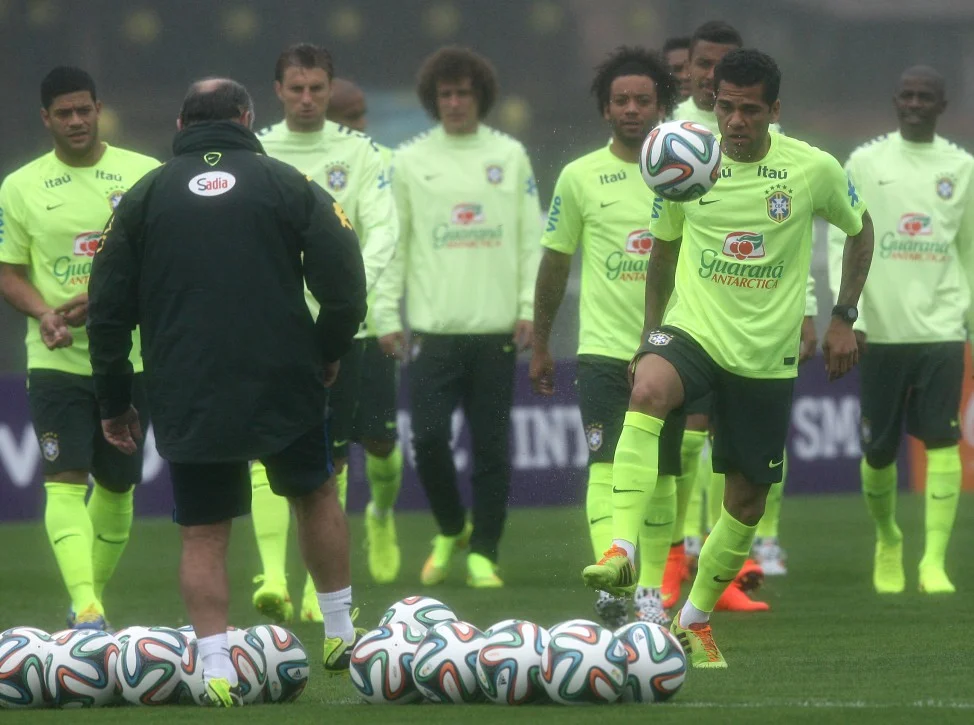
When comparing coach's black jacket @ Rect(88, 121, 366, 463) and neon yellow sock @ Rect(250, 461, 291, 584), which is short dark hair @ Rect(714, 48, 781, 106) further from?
neon yellow sock @ Rect(250, 461, 291, 584)

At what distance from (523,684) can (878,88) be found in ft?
46.2

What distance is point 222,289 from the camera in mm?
7188

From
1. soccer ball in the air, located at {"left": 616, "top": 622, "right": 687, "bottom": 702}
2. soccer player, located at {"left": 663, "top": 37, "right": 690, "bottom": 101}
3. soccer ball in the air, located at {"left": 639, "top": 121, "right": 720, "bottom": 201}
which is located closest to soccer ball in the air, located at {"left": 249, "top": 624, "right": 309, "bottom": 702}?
soccer ball in the air, located at {"left": 616, "top": 622, "right": 687, "bottom": 702}

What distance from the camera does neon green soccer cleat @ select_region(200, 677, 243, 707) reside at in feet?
23.1

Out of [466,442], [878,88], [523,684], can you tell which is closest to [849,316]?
[523,684]

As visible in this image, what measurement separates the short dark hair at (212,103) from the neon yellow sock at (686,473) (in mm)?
3652

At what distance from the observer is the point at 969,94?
20141 mm

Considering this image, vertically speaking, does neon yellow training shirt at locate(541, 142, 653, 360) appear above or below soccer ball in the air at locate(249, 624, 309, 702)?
above

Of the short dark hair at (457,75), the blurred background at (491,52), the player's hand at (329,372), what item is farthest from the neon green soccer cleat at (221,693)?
the blurred background at (491,52)

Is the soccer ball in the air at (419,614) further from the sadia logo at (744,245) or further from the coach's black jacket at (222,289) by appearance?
the sadia logo at (744,245)

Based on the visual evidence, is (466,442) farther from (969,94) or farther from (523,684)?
(523,684)

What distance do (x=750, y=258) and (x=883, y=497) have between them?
366cm

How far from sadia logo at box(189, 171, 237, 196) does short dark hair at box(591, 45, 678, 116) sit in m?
3.01

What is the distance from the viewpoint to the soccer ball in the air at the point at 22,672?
7133 mm
